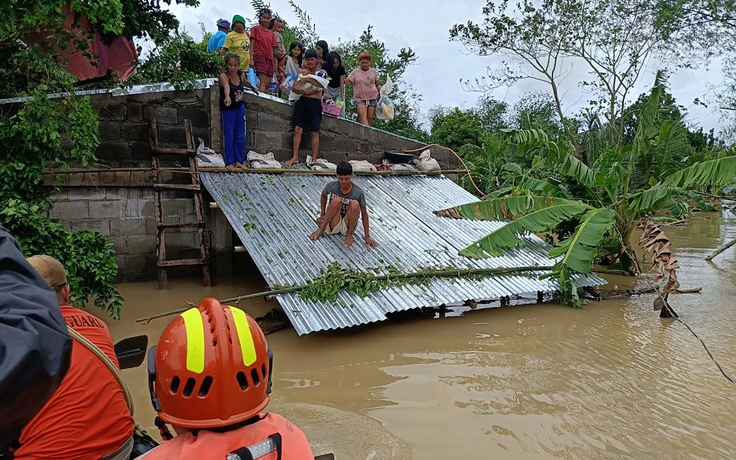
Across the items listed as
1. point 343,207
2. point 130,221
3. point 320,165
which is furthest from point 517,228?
point 130,221

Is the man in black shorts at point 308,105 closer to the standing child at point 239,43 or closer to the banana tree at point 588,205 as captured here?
the standing child at point 239,43

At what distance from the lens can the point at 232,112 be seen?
25.1 feet

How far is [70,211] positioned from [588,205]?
282 inches

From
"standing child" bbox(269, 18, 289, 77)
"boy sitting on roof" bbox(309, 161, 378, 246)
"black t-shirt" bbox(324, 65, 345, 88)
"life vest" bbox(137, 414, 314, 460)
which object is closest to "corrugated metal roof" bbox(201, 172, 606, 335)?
"boy sitting on roof" bbox(309, 161, 378, 246)

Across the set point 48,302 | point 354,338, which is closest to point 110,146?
point 354,338

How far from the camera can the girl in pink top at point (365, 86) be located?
1013 cm

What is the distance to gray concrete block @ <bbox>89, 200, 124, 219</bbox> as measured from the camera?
673 centimetres

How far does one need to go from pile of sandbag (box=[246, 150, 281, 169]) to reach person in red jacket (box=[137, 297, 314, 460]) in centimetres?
664

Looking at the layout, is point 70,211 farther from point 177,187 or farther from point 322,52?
point 322,52

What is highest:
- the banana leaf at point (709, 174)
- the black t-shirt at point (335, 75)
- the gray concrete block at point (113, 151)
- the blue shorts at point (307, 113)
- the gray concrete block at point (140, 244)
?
the black t-shirt at point (335, 75)

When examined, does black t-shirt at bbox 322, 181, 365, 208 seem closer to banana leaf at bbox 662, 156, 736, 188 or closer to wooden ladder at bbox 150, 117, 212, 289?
wooden ladder at bbox 150, 117, 212, 289

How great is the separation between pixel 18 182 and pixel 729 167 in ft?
26.3

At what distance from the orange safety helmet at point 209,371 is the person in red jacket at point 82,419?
82cm

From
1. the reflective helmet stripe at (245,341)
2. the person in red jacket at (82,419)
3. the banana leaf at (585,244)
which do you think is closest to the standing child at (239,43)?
the banana leaf at (585,244)
